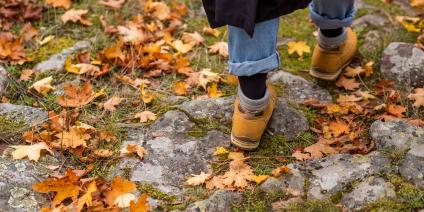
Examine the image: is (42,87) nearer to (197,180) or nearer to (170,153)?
(170,153)

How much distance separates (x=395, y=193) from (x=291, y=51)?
1528 mm

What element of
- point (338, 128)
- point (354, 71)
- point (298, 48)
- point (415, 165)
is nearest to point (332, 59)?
point (354, 71)

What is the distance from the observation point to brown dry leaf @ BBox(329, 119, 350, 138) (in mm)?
2808

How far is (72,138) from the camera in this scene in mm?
2650

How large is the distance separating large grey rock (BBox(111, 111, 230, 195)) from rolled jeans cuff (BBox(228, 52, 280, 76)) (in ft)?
1.65

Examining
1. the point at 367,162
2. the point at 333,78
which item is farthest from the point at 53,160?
the point at 333,78

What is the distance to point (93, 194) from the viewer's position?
2.31m

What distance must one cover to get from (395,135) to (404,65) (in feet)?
2.87

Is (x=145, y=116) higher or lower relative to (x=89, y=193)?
lower

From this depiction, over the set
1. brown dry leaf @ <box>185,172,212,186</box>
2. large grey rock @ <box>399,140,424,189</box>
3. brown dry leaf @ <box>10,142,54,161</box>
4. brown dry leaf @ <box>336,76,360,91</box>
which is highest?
brown dry leaf @ <box>10,142,54,161</box>

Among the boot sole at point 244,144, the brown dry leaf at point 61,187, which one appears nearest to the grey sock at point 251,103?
the boot sole at point 244,144

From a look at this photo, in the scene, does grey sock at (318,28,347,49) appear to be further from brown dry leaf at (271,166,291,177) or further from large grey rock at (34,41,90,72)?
large grey rock at (34,41,90,72)

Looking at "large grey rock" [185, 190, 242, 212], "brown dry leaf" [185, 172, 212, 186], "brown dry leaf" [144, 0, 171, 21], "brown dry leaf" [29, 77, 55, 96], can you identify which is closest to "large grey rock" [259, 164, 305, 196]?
"large grey rock" [185, 190, 242, 212]

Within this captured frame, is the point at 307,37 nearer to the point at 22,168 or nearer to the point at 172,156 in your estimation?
the point at 172,156
